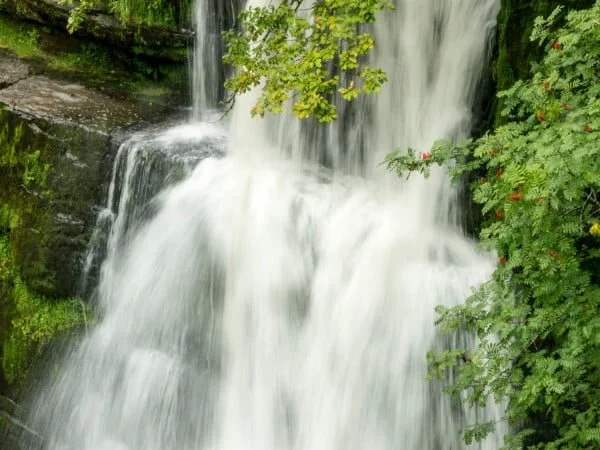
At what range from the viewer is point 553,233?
360 centimetres

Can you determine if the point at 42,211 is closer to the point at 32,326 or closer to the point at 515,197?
the point at 32,326

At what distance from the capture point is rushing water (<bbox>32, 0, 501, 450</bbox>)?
18.5 ft

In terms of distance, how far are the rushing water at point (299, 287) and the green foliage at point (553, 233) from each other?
1.44m

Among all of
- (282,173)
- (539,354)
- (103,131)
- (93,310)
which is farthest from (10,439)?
(539,354)

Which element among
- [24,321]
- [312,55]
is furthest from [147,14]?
[312,55]

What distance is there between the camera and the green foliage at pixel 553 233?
3.35 meters

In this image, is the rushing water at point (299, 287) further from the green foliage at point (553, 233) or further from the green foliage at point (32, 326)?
the green foliage at point (553, 233)

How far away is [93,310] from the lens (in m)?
7.30

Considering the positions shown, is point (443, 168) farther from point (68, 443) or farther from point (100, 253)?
point (68, 443)

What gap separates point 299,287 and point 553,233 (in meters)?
2.86

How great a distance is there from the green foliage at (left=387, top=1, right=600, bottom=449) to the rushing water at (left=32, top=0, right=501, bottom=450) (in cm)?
144

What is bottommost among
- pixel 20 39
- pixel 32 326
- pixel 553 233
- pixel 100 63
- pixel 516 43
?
pixel 32 326

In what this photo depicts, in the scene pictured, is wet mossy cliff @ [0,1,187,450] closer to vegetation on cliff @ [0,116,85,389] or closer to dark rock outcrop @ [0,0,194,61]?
vegetation on cliff @ [0,116,85,389]

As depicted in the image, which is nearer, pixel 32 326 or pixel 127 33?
pixel 32 326
